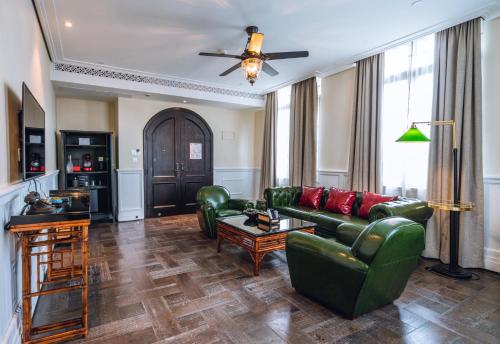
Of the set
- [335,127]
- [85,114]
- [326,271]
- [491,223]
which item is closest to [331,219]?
[326,271]

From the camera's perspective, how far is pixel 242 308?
2.44 m

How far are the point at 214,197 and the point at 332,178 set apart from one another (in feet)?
7.32

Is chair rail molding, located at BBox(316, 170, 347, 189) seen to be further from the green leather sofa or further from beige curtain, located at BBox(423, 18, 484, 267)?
beige curtain, located at BBox(423, 18, 484, 267)

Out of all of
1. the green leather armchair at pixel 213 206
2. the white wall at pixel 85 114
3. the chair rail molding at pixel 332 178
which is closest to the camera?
the green leather armchair at pixel 213 206

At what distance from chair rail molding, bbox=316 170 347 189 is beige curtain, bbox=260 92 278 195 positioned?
52.8 inches

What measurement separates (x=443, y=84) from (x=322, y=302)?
3.10m

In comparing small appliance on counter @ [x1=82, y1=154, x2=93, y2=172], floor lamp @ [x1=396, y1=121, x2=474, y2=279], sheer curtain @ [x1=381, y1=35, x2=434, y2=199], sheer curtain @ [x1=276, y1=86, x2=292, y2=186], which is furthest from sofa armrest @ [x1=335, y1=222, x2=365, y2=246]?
small appliance on counter @ [x1=82, y1=154, x2=93, y2=172]

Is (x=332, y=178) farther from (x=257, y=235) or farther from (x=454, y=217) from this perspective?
(x=257, y=235)

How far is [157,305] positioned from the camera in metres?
2.49

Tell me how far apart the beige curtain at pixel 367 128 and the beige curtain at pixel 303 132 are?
3.05 ft

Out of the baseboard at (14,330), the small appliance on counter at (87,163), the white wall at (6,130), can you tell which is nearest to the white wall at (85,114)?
the small appliance on counter at (87,163)

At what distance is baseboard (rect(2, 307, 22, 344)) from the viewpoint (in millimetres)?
1697

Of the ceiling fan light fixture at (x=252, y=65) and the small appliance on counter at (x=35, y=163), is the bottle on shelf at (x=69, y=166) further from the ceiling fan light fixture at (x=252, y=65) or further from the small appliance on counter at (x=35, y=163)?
the ceiling fan light fixture at (x=252, y=65)

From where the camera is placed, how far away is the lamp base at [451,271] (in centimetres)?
310
